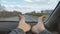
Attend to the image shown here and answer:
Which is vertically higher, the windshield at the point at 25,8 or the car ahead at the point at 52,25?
the windshield at the point at 25,8

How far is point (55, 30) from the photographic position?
1.36 meters

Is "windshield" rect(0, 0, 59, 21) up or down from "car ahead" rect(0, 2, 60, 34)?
up

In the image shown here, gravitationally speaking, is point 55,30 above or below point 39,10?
below

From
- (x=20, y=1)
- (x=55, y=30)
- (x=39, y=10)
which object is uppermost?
(x=20, y=1)

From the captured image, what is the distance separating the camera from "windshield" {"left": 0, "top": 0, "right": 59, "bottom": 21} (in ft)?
5.52

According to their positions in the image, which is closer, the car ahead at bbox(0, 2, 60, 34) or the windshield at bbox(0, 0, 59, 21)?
the car ahead at bbox(0, 2, 60, 34)

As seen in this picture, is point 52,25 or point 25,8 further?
point 25,8

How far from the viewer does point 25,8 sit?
1.77 m

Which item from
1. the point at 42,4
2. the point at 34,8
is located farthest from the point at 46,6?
the point at 34,8

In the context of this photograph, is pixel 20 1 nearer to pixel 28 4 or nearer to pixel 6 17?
pixel 28 4

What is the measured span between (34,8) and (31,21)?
0.78ft

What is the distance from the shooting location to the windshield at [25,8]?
1.68 meters

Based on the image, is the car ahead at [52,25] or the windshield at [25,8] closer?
the car ahead at [52,25]

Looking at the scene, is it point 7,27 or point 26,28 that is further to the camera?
point 7,27
